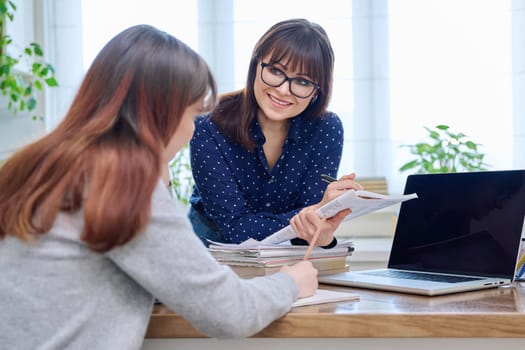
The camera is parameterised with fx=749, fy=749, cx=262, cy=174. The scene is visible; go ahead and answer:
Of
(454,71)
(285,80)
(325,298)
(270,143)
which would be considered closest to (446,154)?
(454,71)

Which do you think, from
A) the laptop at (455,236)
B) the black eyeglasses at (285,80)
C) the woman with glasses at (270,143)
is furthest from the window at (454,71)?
the laptop at (455,236)

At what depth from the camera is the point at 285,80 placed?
6.08 ft

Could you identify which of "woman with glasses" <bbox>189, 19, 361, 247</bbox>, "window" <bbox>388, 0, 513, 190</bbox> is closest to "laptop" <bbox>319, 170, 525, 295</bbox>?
"woman with glasses" <bbox>189, 19, 361, 247</bbox>

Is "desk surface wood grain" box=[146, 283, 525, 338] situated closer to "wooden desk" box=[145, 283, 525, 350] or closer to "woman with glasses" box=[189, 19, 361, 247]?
"wooden desk" box=[145, 283, 525, 350]

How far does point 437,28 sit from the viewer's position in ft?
10.3

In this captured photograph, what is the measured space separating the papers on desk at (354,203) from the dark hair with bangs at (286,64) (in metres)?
0.45

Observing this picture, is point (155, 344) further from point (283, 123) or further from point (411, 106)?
point (411, 106)

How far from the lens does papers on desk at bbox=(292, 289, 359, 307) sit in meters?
1.21

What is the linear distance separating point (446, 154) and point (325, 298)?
6.16ft

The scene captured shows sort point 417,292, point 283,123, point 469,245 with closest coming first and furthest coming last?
point 417,292 → point 469,245 → point 283,123

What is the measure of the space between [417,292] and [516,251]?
0.78 feet

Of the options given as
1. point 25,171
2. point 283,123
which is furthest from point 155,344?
point 283,123

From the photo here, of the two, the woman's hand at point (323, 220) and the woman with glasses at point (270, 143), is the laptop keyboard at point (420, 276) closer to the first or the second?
the woman's hand at point (323, 220)

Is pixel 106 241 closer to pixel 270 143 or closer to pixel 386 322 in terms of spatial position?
pixel 386 322
